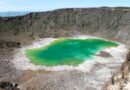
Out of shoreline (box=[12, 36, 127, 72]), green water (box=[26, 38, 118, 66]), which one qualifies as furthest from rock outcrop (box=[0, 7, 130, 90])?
green water (box=[26, 38, 118, 66])

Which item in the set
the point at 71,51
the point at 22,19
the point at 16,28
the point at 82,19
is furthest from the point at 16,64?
the point at 82,19

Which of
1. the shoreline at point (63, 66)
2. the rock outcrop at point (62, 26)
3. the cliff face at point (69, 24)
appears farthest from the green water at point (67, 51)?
the cliff face at point (69, 24)

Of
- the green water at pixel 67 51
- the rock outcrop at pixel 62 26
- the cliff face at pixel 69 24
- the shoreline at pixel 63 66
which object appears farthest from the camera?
the cliff face at pixel 69 24

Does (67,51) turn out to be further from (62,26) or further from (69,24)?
(69,24)

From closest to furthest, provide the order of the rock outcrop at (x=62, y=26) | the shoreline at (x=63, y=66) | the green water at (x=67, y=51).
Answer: the shoreline at (x=63, y=66), the green water at (x=67, y=51), the rock outcrop at (x=62, y=26)

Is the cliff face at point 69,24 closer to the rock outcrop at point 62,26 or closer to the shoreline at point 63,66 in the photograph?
the rock outcrop at point 62,26

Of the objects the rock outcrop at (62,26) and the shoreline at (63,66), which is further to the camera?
the rock outcrop at (62,26)

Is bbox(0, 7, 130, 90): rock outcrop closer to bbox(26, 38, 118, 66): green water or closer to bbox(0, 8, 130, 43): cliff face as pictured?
bbox(0, 8, 130, 43): cliff face
